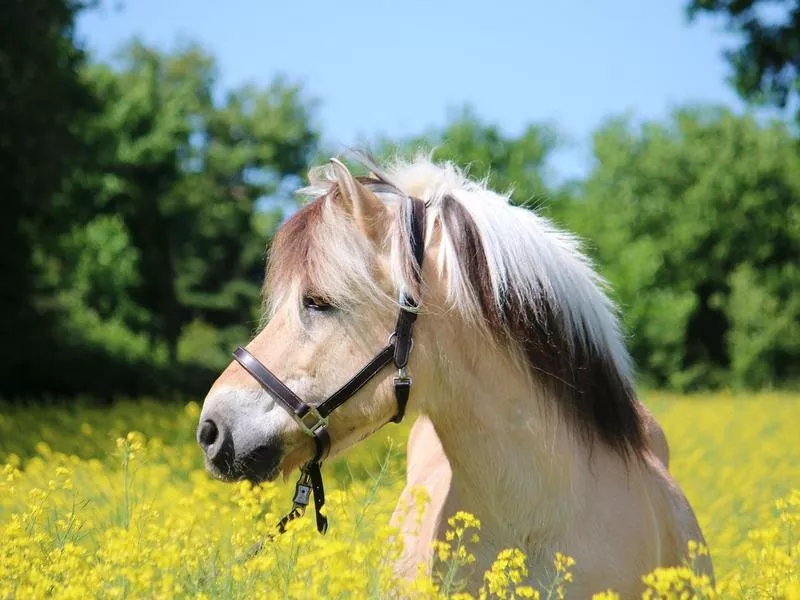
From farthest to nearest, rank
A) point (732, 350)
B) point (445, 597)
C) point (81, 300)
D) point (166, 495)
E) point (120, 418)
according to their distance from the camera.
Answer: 1. point (732, 350)
2. point (81, 300)
3. point (120, 418)
4. point (166, 495)
5. point (445, 597)

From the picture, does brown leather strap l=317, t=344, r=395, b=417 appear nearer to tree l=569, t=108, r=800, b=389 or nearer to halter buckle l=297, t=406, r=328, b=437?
halter buckle l=297, t=406, r=328, b=437

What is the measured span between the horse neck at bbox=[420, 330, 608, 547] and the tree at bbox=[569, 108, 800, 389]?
113 feet

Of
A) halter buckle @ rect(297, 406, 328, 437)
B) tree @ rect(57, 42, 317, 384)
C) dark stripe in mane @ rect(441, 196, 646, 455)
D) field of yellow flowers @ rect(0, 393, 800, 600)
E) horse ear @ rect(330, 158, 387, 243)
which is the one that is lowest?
tree @ rect(57, 42, 317, 384)

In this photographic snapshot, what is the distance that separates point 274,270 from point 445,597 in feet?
→ 3.99

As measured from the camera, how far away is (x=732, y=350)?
37.2 m

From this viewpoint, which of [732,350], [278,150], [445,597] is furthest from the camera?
[278,150]

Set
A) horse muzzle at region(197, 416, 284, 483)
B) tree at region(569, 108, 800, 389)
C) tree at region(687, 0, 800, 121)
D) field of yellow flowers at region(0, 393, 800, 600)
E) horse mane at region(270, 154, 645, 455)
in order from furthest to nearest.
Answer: tree at region(569, 108, 800, 389) → tree at region(687, 0, 800, 121) → horse mane at region(270, 154, 645, 455) → horse muzzle at region(197, 416, 284, 483) → field of yellow flowers at region(0, 393, 800, 600)

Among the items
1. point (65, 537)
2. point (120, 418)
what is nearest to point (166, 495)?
point (65, 537)

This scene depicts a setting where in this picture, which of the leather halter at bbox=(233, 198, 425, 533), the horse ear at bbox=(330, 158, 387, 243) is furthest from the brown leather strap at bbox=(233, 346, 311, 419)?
the horse ear at bbox=(330, 158, 387, 243)

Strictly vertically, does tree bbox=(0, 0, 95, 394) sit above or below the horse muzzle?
below

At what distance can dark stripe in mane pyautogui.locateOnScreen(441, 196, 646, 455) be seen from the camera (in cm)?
303

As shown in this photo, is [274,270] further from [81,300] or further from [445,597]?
[81,300]

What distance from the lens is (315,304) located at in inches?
116

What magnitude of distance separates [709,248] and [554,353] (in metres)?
39.6
